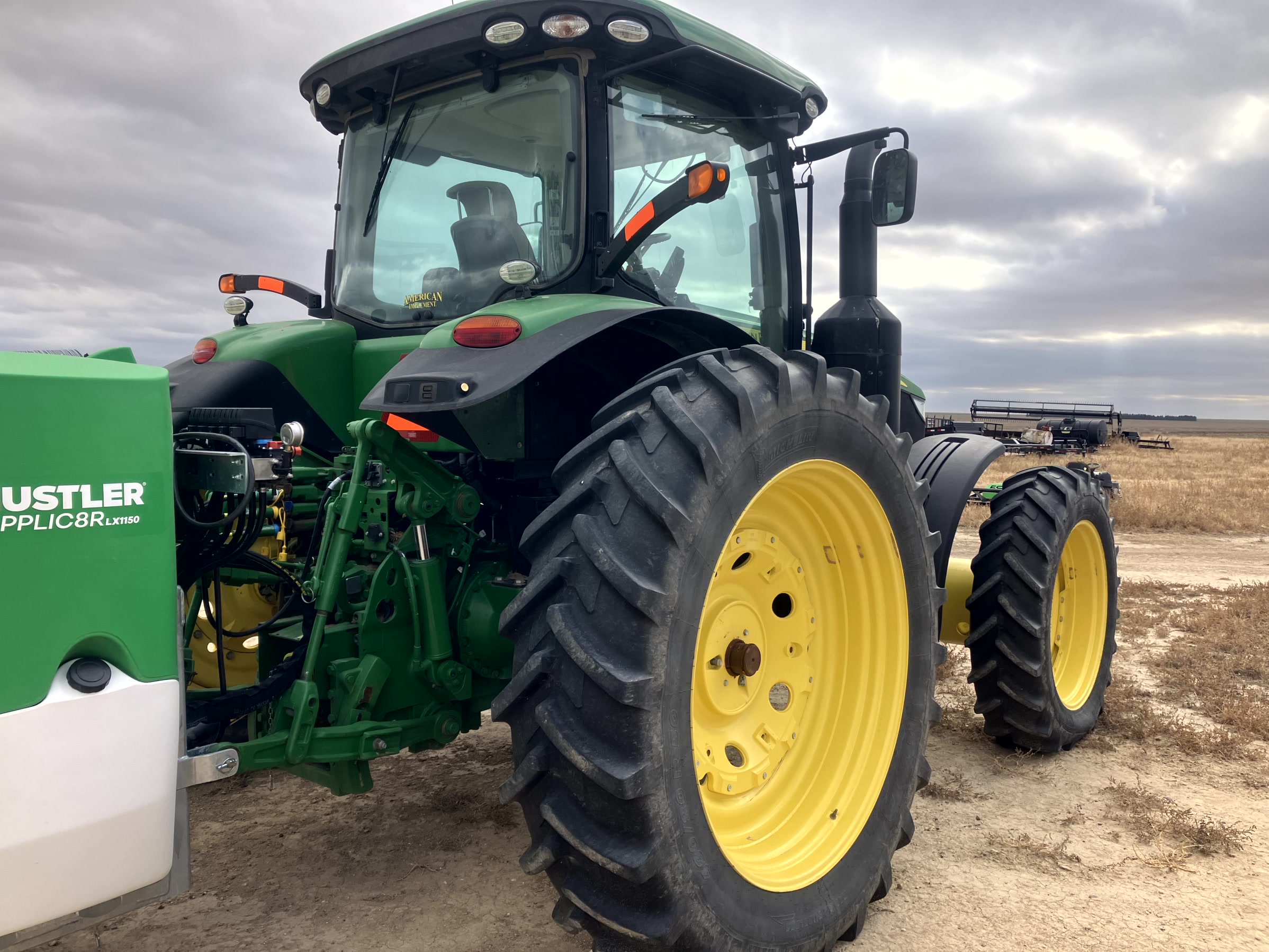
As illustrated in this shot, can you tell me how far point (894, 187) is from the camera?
3.46 m

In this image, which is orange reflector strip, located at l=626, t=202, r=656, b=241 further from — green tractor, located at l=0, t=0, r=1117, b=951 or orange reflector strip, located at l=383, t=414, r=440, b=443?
orange reflector strip, located at l=383, t=414, r=440, b=443

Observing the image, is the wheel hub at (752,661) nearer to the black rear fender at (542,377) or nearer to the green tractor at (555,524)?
the green tractor at (555,524)

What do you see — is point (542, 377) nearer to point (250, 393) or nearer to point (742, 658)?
point (742, 658)

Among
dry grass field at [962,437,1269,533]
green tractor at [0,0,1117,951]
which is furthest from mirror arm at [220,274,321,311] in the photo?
dry grass field at [962,437,1269,533]

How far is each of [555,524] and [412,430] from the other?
1075mm

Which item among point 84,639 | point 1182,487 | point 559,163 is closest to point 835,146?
point 559,163

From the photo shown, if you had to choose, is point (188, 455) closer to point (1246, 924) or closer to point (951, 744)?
point (1246, 924)

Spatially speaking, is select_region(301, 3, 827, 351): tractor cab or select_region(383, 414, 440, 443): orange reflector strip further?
select_region(383, 414, 440, 443): orange reflector strip

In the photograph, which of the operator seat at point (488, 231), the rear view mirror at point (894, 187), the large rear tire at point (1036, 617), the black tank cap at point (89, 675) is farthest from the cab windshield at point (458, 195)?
the large rear tire at point (1036, 617)

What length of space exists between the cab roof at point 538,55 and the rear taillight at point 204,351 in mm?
945

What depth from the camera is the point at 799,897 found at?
234 cm

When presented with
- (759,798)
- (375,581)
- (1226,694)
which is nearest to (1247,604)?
(1226,694)

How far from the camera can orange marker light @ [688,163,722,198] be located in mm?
2486

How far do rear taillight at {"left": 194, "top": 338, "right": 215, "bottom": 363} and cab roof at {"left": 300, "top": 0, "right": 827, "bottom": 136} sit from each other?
945 mm
